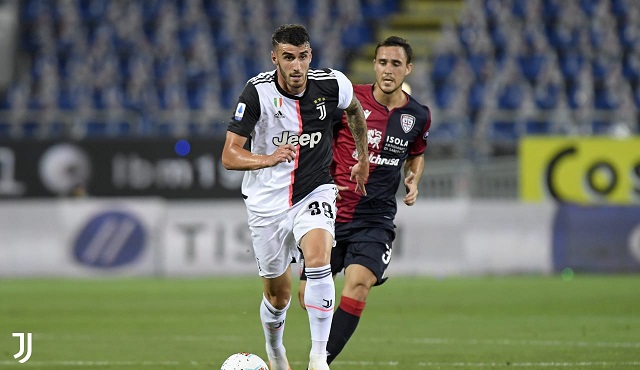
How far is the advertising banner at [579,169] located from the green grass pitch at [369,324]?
176 centimetres

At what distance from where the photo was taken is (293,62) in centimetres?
738

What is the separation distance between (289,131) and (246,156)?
19.6 inches

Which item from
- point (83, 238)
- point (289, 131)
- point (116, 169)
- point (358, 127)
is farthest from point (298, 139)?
point (116, 169)


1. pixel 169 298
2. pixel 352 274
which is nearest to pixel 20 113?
pixel 169 298

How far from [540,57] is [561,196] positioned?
6.78 meters

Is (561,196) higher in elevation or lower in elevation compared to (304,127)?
lower

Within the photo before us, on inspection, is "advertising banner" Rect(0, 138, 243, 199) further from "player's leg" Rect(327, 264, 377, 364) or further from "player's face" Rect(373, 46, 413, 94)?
"player's leg" Rect(327, 264, 377, 364)

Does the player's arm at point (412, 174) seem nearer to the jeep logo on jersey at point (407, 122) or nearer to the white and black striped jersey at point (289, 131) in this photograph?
the jeep logo on jersey at point (407, 122)

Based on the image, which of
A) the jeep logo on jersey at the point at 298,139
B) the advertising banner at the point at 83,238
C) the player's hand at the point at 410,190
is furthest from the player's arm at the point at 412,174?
the advertising banner at the point at 83,238

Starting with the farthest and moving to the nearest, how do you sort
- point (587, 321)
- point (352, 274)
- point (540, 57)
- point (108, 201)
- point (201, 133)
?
point (540, 57) → point (201, 133) → point (108, 201) → point (587, 321) → point (352, 274)

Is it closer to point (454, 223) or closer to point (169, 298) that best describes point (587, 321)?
point (169, 298)

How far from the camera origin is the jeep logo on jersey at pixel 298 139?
756 cm

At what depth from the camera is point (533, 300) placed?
1486cm

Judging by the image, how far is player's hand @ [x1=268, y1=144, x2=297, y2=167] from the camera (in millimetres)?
6988
